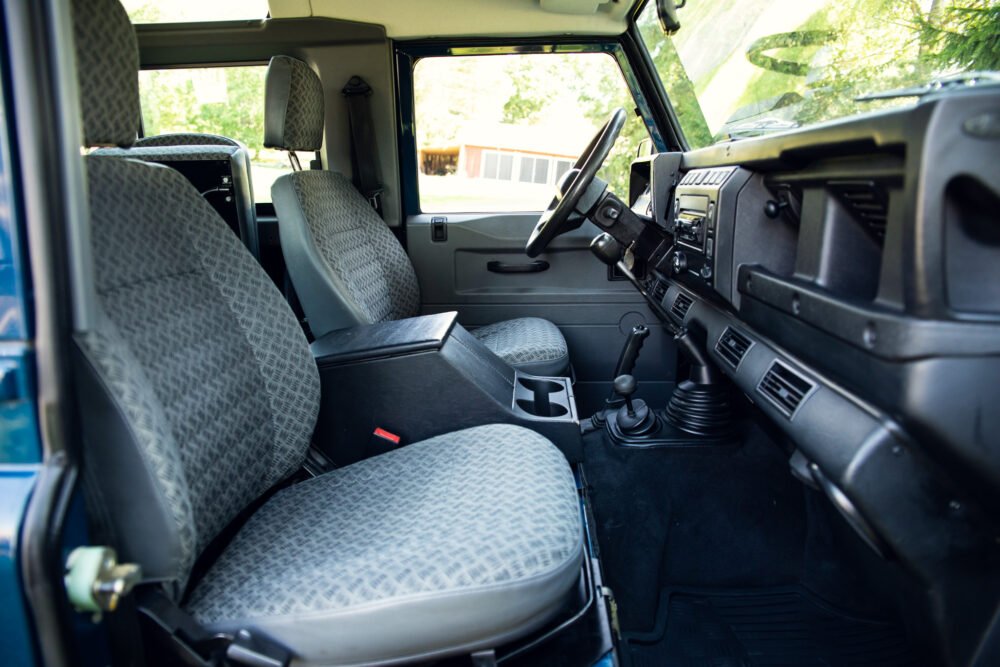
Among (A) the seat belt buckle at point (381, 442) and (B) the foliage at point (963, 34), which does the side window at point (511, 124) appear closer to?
(B) the foliage at point (963, 34)

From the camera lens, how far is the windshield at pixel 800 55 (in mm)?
1543

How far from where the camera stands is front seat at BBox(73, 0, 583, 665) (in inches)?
37.1

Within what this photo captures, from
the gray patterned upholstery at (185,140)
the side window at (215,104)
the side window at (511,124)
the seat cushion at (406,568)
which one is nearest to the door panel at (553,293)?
the side window at (511,124)

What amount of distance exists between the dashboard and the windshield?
0.22 metres

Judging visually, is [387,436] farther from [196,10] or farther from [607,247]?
[196,10]

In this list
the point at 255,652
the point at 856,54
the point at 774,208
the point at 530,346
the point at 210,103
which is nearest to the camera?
the point at 255,652

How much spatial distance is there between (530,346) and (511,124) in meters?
1.01

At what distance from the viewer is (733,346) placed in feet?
5.15

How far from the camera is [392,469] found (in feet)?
4.55

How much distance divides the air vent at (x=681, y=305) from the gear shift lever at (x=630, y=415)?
23 cm

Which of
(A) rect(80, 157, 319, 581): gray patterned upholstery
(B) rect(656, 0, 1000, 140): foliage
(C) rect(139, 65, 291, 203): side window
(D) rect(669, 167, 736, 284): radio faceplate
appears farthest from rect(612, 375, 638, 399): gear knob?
(C) rect(139, 65, 291, 203): side window

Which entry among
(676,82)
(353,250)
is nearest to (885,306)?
(353,250)

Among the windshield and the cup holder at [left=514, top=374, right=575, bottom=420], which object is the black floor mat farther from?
the windshield

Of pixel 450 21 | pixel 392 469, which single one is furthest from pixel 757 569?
pixel 450 21
